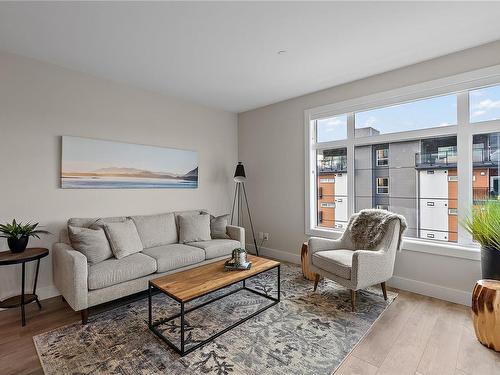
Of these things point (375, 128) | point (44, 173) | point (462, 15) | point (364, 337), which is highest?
point (462, 15)

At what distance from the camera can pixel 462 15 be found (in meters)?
2.08

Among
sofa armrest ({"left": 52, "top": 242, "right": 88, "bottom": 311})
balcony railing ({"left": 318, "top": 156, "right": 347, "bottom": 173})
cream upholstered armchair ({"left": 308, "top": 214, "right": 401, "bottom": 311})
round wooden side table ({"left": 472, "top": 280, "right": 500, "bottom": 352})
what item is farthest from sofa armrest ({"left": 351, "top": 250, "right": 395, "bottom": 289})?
sofa armrest ({"left": 52, "top": 242, "right": 88, "bottom": 311})

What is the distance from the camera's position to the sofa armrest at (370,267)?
2416 mm

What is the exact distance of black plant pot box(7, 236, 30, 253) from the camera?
2.37 m

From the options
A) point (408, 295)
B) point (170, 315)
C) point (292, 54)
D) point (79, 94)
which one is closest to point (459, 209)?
point (408, 295)

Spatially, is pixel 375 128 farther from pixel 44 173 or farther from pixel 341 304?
pixel 44 173

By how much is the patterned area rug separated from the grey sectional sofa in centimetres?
23

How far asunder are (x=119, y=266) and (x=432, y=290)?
129 inches

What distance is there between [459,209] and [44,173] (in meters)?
4.46

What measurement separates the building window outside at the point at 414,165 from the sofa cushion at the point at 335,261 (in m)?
0.91

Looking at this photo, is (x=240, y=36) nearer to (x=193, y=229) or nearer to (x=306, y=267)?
(x=193, y=229)

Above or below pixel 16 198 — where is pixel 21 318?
below

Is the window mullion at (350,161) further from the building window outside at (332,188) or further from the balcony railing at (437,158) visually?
the balcony railing at (437,158)

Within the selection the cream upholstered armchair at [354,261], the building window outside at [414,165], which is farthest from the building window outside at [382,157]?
the cream upholstered armchair at [354,261]
